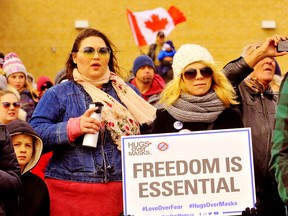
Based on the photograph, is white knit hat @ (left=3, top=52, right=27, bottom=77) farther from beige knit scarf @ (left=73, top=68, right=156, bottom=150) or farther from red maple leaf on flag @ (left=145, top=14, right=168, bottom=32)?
red maple leaf on flag @ (left=145, top=14, right=168, bottom=32)

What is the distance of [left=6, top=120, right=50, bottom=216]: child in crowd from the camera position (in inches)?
278

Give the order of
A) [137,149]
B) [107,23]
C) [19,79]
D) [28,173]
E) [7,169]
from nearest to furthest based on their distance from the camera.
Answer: [7,169] → [137,149] → [28,173] → [19,79] → [107,23]

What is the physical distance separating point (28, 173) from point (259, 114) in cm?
186

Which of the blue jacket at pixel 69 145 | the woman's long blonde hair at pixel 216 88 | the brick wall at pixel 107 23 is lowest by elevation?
the blue jacket at pixel 69 145

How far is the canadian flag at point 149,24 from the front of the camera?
1827 cm

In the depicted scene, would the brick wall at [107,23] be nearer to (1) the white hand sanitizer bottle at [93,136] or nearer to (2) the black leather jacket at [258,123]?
(2) the black leather jacket at [258,123]

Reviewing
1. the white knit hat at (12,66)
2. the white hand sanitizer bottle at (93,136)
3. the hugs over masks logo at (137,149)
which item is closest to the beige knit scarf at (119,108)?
the white hand sanitizer bottle at (93,136)

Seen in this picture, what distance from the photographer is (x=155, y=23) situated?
1839cm

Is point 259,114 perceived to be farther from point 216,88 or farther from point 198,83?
point 198,83

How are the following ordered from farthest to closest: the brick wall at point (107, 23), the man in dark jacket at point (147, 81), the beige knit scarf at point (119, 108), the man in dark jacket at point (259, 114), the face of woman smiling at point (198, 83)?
the brick wall at point (107, 23) < the man in dark jacket at point (147, 81) < the man in dark jacket at point (259, 114) < the beige knit scarf at point (119, 108) < the face of woman smiling at point (198, 83)

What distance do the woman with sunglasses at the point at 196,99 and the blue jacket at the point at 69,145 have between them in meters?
0.42

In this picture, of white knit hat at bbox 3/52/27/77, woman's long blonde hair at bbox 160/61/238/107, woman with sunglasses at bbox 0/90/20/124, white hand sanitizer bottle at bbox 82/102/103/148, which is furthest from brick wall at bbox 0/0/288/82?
white hand sanitizer bottle at bbox 82/102/103/148

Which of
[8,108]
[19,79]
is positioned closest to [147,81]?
[19,79]

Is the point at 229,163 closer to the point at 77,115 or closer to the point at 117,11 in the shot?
the point at 77,115
